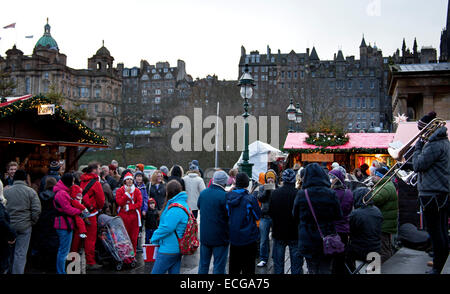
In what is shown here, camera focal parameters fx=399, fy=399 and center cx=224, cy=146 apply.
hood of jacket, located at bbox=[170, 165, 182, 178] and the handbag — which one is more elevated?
hood of jacket, located at bbox=[170, 165, 182, 178]

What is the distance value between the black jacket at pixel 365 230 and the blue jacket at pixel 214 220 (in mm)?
2047

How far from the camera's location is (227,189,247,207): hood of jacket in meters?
6.28

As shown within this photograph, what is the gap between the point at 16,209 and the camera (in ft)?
23.4

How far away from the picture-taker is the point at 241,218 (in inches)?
247

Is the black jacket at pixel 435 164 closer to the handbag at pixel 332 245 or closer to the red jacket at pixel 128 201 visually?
the handbag at pixel 332 245

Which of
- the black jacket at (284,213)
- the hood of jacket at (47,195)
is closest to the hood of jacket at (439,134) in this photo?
the black jacket at (284,213)

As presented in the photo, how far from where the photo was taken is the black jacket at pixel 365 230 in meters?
6.30

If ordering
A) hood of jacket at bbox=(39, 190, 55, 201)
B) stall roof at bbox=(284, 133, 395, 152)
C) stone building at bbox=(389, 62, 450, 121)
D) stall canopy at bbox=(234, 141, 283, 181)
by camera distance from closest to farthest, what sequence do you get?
hood of jacket at bbox=(39, 190, 55, 201), stall roof at bbox=(284, 133, 395, 152), stall canopy at bbox=(234, 141, 283, 181), stone building at bbox=(389, 62, 450, 121)

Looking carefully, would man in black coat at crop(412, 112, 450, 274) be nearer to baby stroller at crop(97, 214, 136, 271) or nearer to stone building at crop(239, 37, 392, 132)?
baby stroller at crop(97, 214, 136, 271)

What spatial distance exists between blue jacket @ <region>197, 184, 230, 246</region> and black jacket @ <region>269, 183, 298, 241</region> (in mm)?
964

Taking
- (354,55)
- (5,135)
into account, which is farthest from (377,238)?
(354,55)

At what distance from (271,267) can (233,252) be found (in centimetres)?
236

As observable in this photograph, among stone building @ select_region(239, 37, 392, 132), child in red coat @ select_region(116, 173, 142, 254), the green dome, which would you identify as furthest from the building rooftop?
the green dome
